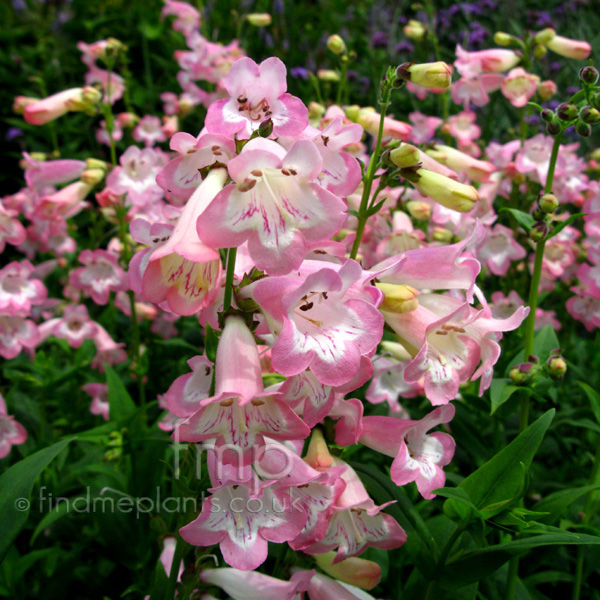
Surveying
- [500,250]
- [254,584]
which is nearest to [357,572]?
[254,584]

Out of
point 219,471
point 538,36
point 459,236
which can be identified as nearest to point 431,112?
point 538,36

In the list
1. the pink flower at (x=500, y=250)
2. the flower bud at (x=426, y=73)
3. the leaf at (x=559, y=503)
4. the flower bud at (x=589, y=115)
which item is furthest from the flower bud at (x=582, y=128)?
the leaf at (x=559, y=503)

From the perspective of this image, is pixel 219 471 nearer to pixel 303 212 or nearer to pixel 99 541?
pixel 303 212

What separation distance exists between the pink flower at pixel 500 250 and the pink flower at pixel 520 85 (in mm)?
565

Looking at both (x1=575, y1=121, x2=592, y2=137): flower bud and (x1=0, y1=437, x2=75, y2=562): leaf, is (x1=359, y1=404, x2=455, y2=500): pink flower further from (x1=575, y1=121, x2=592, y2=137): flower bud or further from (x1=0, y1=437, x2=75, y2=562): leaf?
(x1=575, y1=121, x2=592, y2=137): flower bud

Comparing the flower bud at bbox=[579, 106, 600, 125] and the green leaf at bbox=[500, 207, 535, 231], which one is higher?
the flower bud at bbox=[579, 106, 600, 125]

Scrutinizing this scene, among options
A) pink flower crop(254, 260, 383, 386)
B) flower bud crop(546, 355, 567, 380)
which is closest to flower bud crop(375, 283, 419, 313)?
pink flower crop(254, 260, 383, 386)

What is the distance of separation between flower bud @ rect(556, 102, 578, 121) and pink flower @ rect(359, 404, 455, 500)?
92 cm

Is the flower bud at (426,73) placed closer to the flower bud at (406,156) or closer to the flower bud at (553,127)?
the flower bud at (406,156)

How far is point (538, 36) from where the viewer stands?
242cm

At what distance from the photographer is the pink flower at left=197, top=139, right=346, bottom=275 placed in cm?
93

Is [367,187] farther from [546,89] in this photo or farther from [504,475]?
[546,89]

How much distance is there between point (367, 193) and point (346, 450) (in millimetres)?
614

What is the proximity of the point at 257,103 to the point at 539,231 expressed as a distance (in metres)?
0.93
